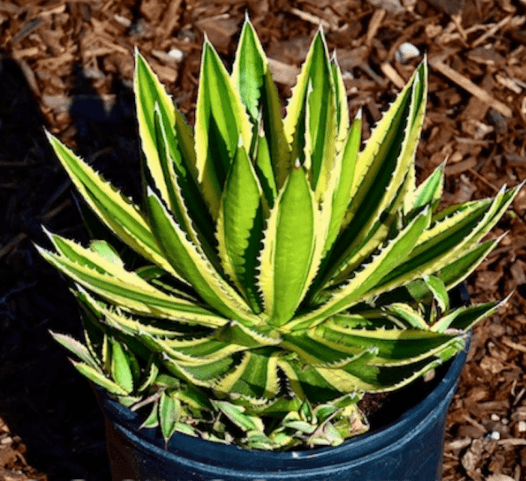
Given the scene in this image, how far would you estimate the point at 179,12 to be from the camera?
152 inches


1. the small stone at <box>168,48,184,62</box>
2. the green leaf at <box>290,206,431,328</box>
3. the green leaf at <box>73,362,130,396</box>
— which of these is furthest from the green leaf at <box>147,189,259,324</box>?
the small stone at <box>168,48,184,62</box>

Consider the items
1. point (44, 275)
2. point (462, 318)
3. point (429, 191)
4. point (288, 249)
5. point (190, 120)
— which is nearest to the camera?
point (288, 249)

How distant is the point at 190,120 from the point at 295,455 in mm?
1777

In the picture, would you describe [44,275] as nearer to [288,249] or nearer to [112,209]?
[112,209]

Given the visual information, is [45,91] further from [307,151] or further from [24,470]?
[307,151]

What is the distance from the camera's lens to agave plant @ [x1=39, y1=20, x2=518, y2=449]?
1.97m

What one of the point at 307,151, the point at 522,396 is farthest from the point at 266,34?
the point at 307,151

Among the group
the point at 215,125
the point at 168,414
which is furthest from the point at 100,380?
the point at 215,125

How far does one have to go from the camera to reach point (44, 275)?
3.25m

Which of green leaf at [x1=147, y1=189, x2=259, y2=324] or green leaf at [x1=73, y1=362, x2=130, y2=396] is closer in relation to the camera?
green leaf at [x1=147, y1=189, x2=259, y2=324]

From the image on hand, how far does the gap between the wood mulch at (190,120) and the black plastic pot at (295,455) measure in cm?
76

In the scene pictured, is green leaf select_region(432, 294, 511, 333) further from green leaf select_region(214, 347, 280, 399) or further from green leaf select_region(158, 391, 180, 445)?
green leaf select_region(158, 391, 180, 445)

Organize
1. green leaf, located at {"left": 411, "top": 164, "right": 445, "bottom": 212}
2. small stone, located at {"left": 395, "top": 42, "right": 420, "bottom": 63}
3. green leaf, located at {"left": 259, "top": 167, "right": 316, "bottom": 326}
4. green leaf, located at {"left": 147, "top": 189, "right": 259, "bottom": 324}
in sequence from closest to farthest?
green leaf, located at {"left": 259, "top": 167, "right": 316, "bottom": 326}
green leaf, located at {"left": 147, "top": 189, "right": 259, "bottom": 324}
green leaf, located at {"left": 411, "top": 164, "right": 445, "bottom": 212}
small stone, located at {"left": 395, "top": 42, "right": 420, "bottom": 63}

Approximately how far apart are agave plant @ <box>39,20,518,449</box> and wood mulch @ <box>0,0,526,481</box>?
0.85 metres
